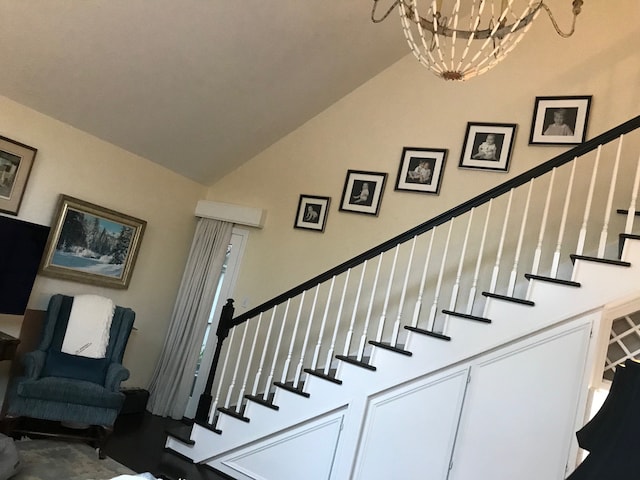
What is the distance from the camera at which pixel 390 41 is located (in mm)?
4469

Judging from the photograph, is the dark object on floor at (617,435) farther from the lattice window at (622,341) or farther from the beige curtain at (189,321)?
the beige curtain at (189,321)

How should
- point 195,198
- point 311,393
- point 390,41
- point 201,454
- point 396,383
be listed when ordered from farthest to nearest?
point 195,198 < point 390,41 < point 201,454 < point 311,393 < point 396,383

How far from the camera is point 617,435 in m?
1.06

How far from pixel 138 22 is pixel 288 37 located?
115 cm

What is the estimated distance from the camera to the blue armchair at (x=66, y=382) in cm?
341

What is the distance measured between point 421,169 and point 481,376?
210 centimetres

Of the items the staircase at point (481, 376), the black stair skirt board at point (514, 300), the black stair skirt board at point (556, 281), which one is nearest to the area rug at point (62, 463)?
the staircase at point (481, 376)

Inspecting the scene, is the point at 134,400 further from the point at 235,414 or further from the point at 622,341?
the point at 622,341

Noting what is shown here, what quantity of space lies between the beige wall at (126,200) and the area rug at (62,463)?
96 centimetres

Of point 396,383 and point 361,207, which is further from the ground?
point 361,207

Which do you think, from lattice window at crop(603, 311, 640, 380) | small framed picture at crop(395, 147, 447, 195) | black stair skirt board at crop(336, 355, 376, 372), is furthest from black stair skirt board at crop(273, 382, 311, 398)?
small framed picture at crop(395, 147, 447, 195)

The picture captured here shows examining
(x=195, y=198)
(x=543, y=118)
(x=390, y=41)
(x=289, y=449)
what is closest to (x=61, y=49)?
(x=195, y=198)

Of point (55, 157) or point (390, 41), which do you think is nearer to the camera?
point (55, 157)

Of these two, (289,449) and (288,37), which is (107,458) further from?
(288,37)
